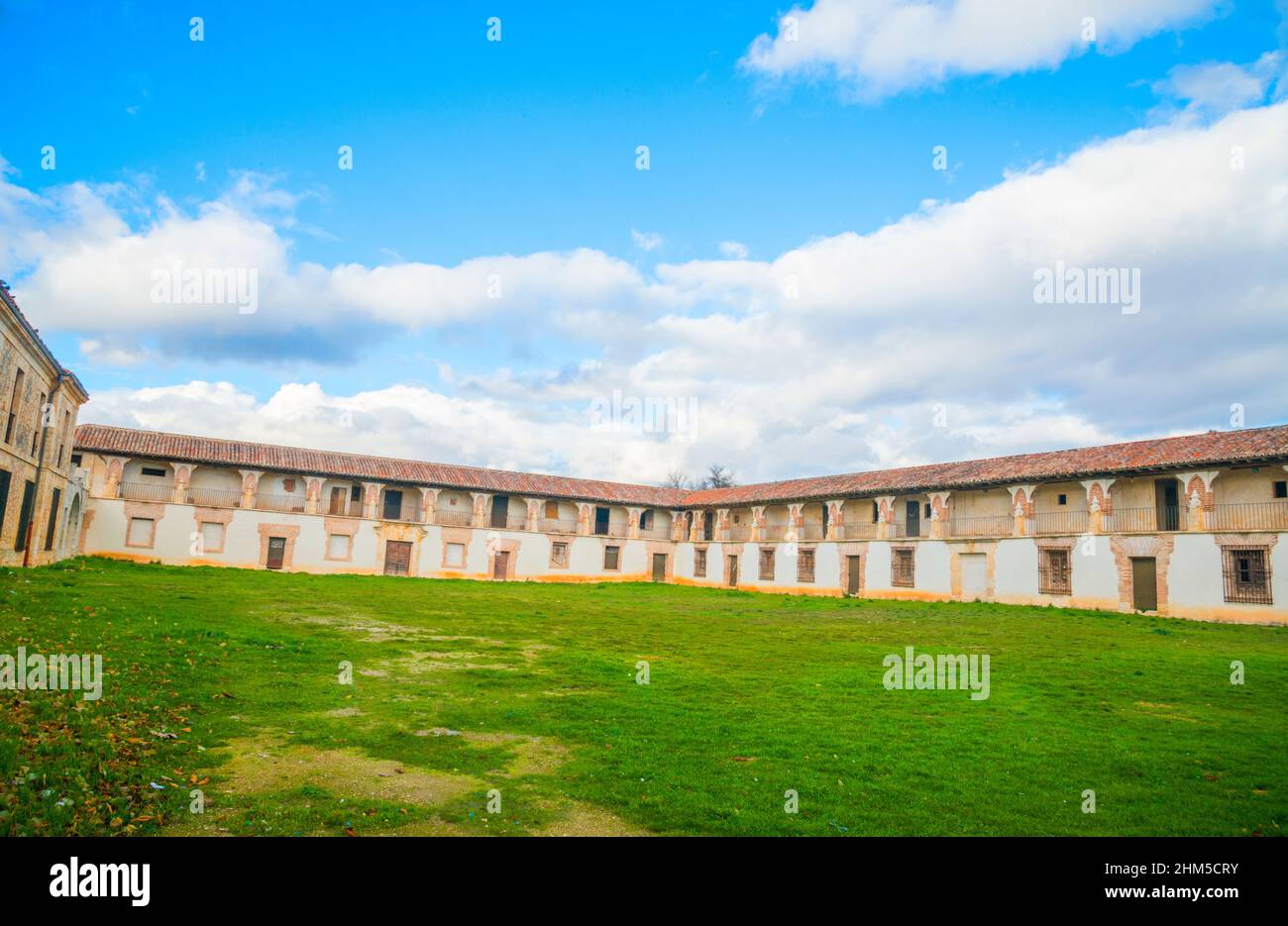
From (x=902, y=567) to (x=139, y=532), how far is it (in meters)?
33.8

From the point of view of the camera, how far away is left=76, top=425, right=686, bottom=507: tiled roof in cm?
3381

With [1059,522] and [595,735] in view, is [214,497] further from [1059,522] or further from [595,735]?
[1059,522]

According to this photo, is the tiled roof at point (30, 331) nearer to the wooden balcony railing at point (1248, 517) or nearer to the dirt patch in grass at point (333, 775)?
the dirt patch in grass at point (333, 775)

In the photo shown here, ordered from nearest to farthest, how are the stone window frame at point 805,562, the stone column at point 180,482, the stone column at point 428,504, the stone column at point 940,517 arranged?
the stone column at point 940,517 → the stone column at point 180,482 → the stone window frame at point 805,562 → the stone column at point 428,504

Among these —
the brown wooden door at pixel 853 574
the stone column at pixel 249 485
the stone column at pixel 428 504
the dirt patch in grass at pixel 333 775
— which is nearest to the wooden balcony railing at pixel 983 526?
the brown wooden door at pixel 853 574

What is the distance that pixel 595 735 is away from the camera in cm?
740

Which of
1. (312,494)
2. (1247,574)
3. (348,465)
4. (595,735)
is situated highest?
(348,465)

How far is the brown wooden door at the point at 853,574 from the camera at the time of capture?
113ft

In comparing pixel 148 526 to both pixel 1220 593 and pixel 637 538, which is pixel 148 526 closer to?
pixel 637 538

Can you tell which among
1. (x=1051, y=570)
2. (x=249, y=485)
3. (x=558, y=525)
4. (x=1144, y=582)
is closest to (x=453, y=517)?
(x=558, y=525)

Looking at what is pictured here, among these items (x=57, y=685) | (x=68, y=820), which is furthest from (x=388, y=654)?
(x=68, y=820)

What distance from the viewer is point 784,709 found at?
8.98 metres

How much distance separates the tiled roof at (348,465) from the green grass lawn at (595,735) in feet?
65.9
